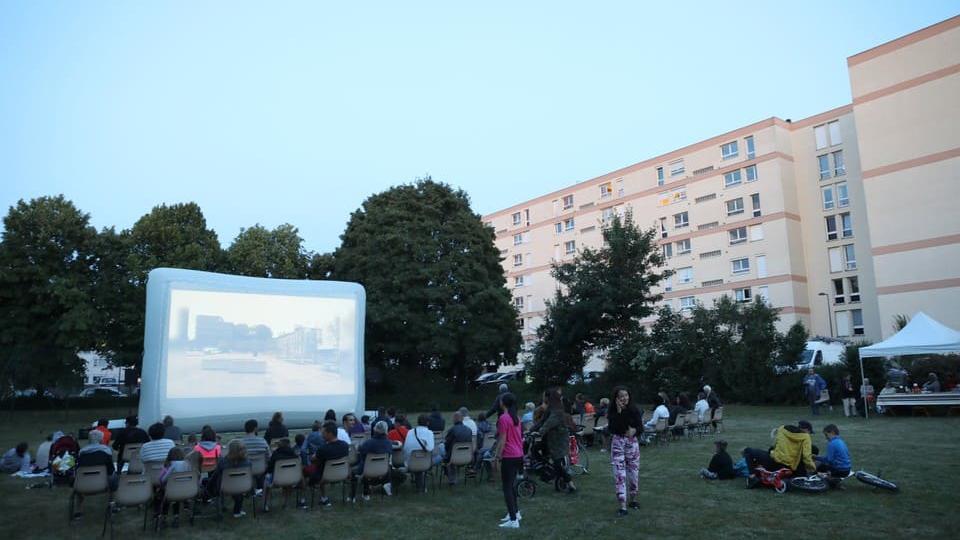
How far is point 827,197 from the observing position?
40.2 m

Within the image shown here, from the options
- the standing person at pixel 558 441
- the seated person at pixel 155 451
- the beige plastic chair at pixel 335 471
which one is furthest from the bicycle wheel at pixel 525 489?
the seated person at pixel 155 451

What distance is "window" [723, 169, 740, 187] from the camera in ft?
141

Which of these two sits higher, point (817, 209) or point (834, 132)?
point (834, 132)

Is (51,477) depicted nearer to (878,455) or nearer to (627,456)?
(627,456)

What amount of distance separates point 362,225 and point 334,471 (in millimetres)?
23682

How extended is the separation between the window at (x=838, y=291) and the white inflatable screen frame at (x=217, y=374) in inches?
1281

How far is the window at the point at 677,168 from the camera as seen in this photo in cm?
4616

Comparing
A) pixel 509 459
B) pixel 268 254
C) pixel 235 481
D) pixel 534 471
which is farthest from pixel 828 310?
pixel 235 481

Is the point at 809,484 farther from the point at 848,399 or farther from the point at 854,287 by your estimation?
the point at 854,287

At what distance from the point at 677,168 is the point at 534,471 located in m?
39.8

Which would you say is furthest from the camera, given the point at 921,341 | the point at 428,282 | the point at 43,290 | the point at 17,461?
the point at 428,282

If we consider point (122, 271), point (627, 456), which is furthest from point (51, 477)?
point (122, 271)

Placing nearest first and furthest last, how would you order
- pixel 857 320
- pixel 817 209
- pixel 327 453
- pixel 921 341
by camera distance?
pixel 327 453
pixel 921 341
pixel 857 320
pixel 817 209

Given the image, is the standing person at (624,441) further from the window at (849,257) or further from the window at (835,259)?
the window at (835,259)
